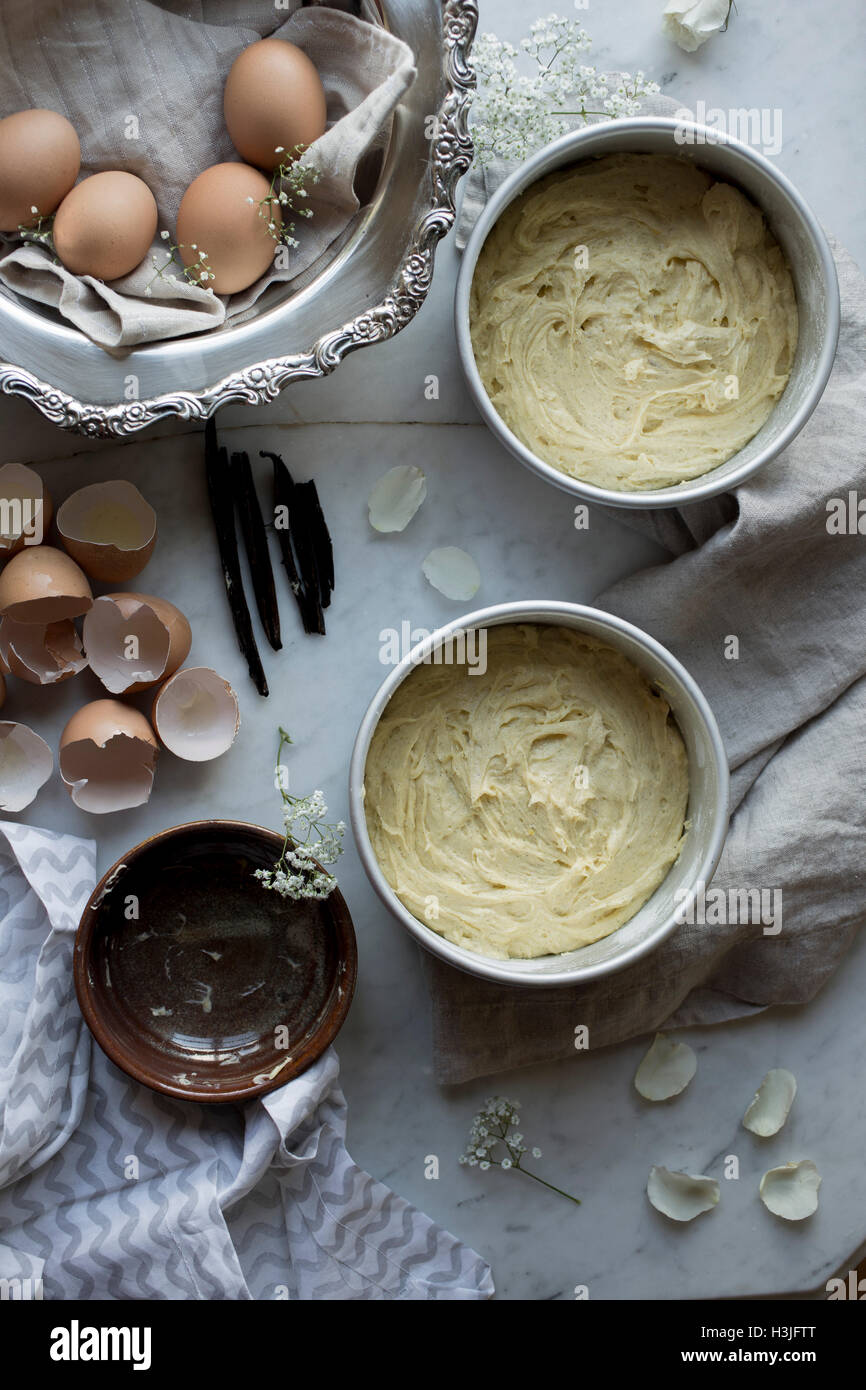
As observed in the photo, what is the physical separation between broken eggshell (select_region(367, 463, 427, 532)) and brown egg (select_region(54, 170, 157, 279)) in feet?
1.17

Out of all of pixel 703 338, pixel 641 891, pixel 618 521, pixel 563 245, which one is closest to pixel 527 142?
pixel 563 245

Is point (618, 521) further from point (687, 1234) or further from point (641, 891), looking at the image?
point (687, 1234)

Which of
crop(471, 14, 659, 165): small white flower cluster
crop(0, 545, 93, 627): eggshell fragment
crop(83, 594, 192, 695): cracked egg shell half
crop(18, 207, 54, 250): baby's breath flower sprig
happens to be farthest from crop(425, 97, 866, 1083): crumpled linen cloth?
crop(18, 207, 54, 250): baby's breath flower sprig

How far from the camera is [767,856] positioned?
1306mm

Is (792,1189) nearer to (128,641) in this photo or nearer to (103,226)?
(128,641)

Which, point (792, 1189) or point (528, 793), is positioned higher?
point (528, 793)

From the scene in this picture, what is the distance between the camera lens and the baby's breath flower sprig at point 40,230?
3.74ft

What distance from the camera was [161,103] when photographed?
3.87ft

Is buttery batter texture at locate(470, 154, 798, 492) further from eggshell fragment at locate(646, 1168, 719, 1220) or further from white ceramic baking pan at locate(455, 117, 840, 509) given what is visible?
eggshell fragment at locate(646, 1168, 719, 1220)

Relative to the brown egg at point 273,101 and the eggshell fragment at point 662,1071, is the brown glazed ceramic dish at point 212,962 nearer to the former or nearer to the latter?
the eggshell fragment at point 662,1071

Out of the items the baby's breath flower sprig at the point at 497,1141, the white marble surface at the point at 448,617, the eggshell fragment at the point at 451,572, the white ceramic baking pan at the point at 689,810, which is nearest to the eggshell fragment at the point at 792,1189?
the white marble surface at the point at 448,617

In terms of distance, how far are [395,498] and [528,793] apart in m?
0.38

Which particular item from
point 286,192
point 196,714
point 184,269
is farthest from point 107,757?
point 286,192

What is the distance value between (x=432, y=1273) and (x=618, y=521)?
0.91 metres
